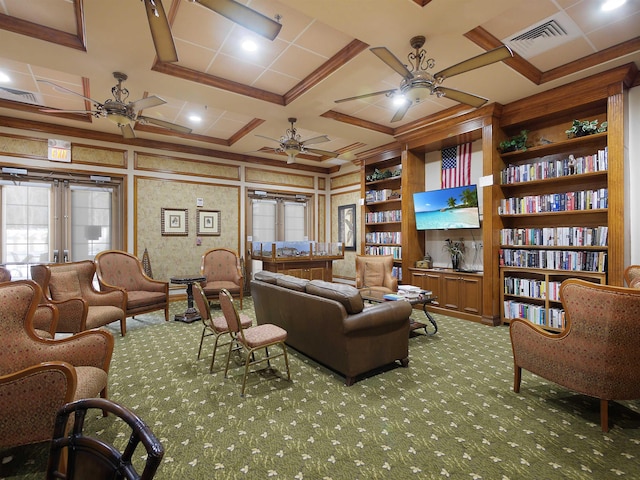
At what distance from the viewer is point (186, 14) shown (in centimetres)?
297

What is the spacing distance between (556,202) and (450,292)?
195cm

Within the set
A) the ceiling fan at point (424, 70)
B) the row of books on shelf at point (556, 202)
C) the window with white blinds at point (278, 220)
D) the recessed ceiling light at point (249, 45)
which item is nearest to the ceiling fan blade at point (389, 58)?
the ceiling fan at point (424, 70)

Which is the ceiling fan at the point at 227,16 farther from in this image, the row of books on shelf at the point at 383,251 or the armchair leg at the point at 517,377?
the row of books on shelf at the point at 383,251

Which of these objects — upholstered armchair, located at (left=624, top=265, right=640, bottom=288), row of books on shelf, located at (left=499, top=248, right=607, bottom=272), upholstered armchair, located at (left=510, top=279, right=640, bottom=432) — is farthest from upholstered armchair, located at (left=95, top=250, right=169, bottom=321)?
upholstered armchair, located at (left=624, top=265, right=640, bottom=288)

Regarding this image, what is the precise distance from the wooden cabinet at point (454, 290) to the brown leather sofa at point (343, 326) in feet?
7.43

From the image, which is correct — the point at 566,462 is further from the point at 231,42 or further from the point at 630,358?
the point at 231,42

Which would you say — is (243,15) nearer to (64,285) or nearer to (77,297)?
(77,297)

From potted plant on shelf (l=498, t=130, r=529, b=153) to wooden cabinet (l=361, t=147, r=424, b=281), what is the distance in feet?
5.32

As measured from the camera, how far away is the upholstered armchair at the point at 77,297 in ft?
12.0

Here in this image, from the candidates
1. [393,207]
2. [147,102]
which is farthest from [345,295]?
[393,207]

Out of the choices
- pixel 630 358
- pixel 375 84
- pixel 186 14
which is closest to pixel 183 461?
pixel 630 358

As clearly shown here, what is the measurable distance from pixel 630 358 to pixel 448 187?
4105 mm

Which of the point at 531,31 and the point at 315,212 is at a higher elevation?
the point at 531,31

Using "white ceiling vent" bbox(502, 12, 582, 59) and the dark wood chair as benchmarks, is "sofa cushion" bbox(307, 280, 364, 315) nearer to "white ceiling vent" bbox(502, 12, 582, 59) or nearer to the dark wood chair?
the dark wood chair
